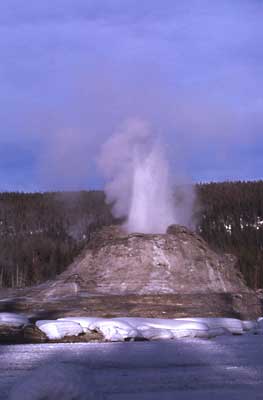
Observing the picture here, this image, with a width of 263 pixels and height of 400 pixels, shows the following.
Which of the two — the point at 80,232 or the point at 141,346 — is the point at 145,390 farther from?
the point at 80,232

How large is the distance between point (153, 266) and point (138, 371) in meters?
27.0

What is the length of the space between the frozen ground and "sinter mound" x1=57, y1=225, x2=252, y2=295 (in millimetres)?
14826

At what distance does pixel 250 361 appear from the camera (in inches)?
792

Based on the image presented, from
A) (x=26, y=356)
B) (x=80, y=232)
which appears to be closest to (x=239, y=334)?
(x=26, y=356)

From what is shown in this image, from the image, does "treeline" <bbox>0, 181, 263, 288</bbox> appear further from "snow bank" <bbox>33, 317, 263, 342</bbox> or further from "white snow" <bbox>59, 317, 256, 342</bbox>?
"snow bank" <bbox>33, 317, 263, 342</bbox>

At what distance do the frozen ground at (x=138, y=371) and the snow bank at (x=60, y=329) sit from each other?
3216 mm

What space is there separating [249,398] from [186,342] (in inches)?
635

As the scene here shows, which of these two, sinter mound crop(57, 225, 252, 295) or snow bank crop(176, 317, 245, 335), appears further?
sinter mound crop(57, 225, 252, 295)

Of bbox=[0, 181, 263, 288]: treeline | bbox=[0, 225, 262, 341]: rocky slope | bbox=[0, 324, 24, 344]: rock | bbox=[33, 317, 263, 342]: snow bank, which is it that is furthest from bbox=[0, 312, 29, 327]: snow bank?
bbox=[0, 181, 263, 288]: treeline

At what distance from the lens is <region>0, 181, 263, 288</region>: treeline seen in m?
97.5

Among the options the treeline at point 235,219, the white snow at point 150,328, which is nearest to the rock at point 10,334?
the white snow at point 150,328

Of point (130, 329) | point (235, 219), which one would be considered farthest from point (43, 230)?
point (130, 329)

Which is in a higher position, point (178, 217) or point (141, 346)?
point (178, 217)

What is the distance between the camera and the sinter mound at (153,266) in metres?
44.0
